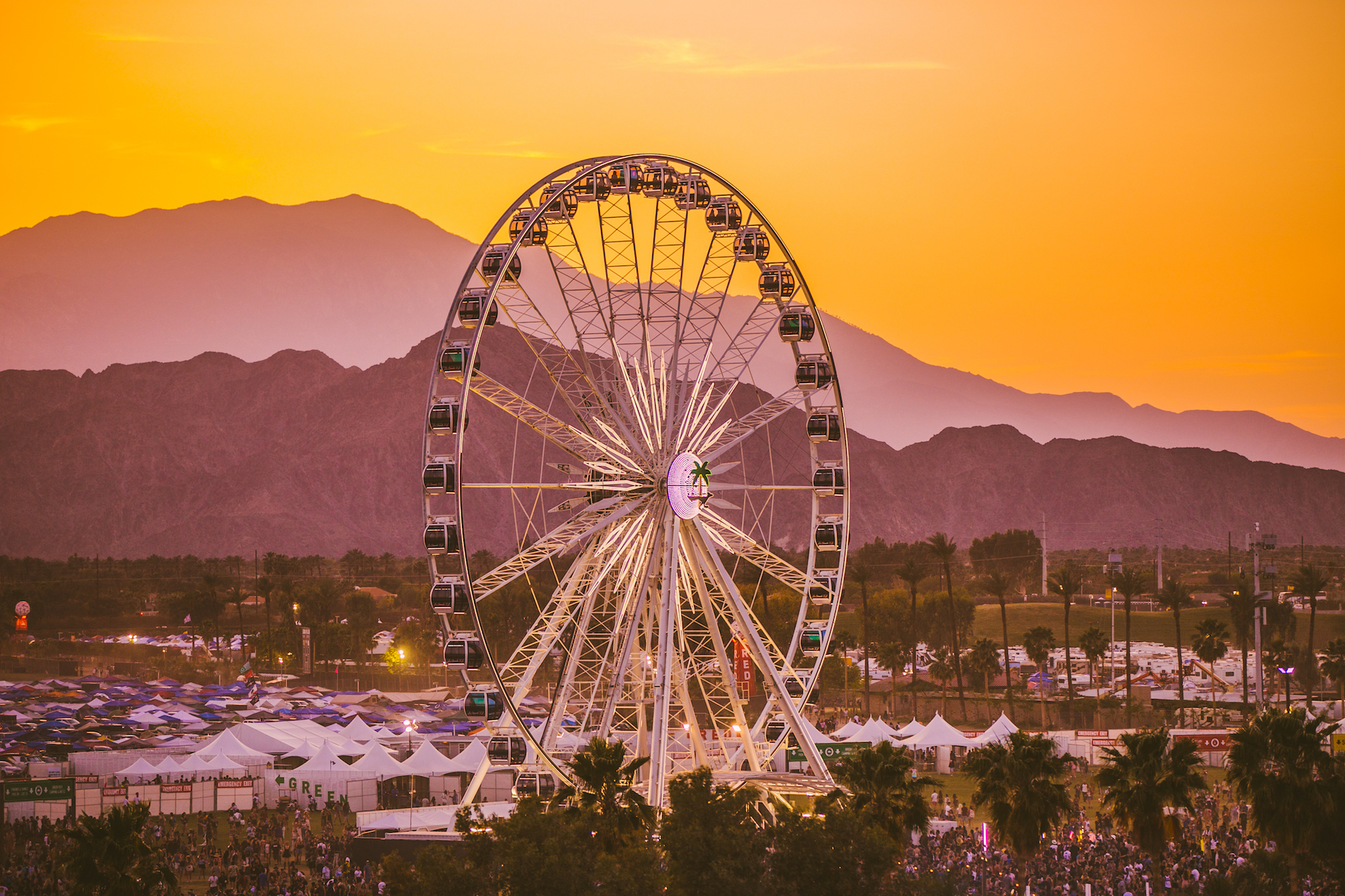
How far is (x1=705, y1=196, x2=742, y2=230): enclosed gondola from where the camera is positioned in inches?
2063

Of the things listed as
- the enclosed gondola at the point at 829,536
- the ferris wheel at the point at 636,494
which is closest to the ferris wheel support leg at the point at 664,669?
the ferris wheel at the point at 636,494

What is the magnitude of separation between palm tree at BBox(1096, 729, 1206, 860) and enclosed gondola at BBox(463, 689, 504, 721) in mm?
16761

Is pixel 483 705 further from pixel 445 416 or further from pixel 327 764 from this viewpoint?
pixel 327 764

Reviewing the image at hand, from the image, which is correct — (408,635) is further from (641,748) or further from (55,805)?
(641,748)

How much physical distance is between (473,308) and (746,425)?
976 cm

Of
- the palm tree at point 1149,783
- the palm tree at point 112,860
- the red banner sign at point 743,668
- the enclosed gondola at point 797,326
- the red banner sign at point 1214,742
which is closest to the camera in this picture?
the palm tree at point 112,860

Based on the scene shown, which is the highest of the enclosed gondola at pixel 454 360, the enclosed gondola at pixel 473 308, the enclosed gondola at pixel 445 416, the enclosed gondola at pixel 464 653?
the enclosed gondola at pixel 473 308

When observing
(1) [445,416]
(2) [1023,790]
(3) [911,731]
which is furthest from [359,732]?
(2) [1023,790]

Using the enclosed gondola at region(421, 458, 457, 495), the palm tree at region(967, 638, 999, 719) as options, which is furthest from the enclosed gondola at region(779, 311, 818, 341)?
the palm tree at region(967, 638, 999, 719)

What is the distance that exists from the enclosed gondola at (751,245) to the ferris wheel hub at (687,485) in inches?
316

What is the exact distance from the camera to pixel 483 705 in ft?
146

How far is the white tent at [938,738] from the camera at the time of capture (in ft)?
260

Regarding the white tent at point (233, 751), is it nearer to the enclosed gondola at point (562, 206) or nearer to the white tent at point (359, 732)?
the white tent at point (359, 732)

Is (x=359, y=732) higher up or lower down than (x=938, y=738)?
higher up
